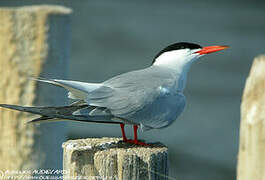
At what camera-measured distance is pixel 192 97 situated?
839 centimetres

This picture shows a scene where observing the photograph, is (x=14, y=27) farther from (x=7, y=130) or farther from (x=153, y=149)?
(x=153, y=149)

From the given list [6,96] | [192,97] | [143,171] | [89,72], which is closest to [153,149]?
[143,171]

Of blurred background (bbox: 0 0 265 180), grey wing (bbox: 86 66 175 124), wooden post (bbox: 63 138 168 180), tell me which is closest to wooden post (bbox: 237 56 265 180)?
wooden post (bbox: 63 138 168 180)

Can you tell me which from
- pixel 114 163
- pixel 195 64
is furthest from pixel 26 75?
pixel 195 64

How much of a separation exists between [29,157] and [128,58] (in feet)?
17.7

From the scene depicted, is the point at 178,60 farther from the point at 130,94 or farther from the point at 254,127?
the point at 254,127

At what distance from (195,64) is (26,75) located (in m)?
5.12

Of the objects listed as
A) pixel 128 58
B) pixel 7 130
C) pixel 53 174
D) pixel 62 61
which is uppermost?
pixel 128 58

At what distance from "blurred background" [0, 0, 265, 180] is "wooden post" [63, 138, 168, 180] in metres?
4.74

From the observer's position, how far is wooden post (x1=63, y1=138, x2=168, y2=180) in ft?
8.35

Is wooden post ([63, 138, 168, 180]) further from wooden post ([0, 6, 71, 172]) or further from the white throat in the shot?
wooden post ([0, 6, 71, 172])

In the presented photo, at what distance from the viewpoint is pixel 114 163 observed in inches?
101

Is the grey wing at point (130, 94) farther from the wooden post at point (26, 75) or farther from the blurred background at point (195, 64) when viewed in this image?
the blurred background at point (195, 64)

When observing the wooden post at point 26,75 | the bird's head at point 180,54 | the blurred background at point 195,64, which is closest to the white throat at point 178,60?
the bird's head at point 180,54
